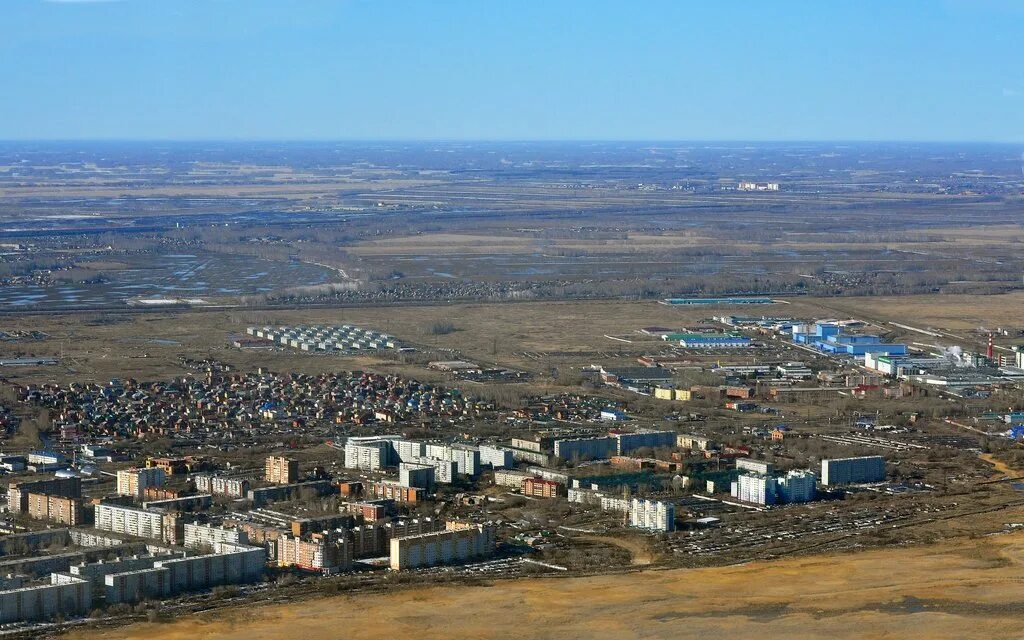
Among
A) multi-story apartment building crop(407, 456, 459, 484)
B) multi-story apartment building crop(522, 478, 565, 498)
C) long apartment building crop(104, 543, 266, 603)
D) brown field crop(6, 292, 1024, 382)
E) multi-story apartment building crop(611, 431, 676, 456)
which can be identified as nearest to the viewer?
long apartment building crop(104, 543, 266, 603)

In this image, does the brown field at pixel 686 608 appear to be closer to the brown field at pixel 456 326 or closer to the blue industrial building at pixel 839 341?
the brown field at pixel 456 326

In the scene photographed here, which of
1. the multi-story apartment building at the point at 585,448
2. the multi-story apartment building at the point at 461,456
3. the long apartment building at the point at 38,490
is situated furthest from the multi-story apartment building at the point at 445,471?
the long apartment building at the point at 38,490

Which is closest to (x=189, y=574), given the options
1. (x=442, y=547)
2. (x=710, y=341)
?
(x=442, y=547)

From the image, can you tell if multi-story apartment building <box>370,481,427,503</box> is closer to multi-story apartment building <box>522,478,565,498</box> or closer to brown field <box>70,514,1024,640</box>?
multi-story apartment building <box>522,478,565,498</box>

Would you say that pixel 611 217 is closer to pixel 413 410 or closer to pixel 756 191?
pixel 756 191

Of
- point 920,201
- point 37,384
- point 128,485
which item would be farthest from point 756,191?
point 128,485

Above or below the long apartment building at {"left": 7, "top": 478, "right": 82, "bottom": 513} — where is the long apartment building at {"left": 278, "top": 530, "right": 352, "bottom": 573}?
above

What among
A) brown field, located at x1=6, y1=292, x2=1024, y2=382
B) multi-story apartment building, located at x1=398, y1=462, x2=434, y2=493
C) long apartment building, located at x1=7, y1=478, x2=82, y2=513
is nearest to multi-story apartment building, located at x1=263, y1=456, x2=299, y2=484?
multi-story apartment building, located at x1=398, y1=462, x2=434, y2=493
